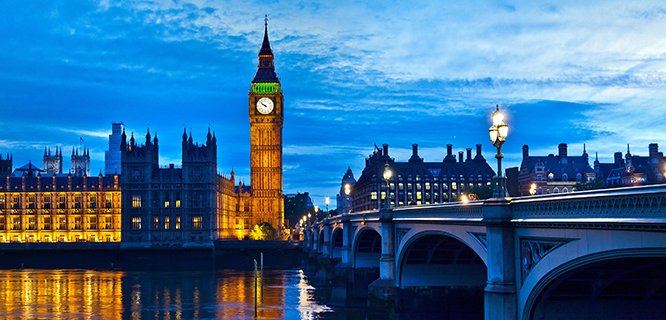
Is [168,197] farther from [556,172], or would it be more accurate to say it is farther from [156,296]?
[156,296]

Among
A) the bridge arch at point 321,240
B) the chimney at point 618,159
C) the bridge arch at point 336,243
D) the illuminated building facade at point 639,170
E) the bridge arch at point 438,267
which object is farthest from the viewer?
the chimney at point 618,159

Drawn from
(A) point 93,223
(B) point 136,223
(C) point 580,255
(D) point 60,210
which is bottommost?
(C) point 580,255

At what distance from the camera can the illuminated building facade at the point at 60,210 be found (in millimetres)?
181875

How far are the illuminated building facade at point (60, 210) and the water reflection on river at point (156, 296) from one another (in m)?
59.2

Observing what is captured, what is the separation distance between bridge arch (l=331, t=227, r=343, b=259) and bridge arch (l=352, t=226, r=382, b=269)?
14784mm

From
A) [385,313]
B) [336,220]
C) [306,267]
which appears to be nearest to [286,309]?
[385,313]

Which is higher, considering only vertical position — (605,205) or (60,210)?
(60,210)

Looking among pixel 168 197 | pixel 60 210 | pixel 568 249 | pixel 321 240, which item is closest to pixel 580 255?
pixel 568 249

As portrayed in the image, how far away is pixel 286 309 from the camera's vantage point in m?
69.2

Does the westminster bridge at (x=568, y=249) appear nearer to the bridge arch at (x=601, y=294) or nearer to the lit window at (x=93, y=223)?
the bridge arch at (x=601, y=294)

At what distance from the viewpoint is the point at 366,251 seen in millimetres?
89312

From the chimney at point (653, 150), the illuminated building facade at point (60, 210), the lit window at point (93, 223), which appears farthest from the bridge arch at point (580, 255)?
the lit window at point (93, 223)

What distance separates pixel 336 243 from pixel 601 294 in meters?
84.8

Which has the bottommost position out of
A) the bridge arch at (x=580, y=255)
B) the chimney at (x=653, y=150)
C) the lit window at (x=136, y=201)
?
the bridge arch at (x=580, y=255)
